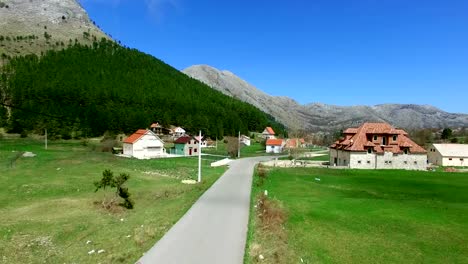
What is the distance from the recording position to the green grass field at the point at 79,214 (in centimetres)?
1881

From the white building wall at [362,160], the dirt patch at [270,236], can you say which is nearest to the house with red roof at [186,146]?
the white building wall at [362,160]

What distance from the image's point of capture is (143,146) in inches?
3378

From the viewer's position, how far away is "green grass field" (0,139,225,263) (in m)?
18.8

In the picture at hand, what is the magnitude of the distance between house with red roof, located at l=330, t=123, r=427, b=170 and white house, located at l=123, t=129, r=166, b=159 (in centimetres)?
4240

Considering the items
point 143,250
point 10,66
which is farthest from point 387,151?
point 10,66

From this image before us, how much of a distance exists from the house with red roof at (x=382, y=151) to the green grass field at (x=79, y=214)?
27.0 metres

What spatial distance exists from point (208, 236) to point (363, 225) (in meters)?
10.2

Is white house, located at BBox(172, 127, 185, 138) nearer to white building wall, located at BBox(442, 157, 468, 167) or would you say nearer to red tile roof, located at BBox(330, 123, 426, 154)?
red tile roof, located at BBox(330, 123, 426, 154)

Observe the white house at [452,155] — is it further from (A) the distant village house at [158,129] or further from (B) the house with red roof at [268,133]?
Result: (A) the distant village house at [158,129]

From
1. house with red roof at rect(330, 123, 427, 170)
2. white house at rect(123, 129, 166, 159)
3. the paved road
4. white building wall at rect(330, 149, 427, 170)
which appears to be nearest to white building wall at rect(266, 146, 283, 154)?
white house at rect(123, 129, 166, 159)

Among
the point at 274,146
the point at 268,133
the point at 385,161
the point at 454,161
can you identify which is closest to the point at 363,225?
the point at 385,161

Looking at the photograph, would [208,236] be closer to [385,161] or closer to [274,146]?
[385,161]

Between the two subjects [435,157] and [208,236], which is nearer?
[208,236]

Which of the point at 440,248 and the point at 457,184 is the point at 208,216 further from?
the point at 457,184
